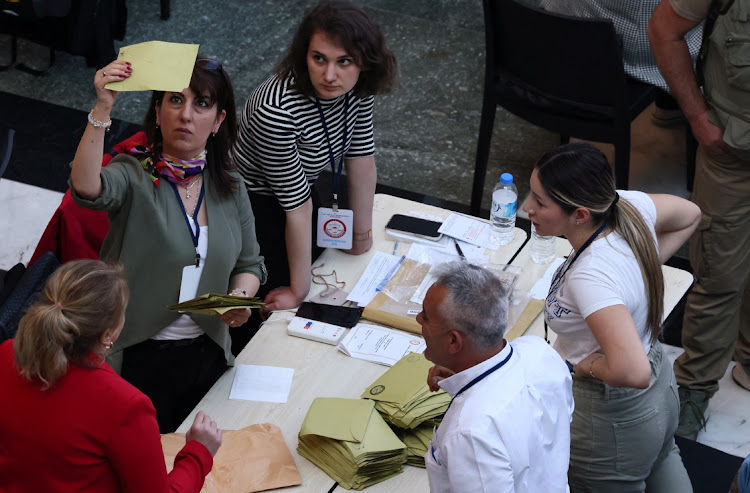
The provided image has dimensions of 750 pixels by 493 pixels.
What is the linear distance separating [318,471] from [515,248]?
3.98 ft

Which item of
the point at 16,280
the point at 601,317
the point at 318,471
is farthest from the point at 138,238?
the point at 601,317

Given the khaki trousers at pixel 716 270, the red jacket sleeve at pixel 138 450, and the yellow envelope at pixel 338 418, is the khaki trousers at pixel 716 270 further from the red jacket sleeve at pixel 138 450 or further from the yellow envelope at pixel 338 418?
the red jacket sleeve at pixel 138 450

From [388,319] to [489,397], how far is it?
37.5 inches

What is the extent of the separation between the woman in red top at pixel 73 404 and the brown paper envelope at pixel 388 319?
1.06m

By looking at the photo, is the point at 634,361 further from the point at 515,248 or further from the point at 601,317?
the point at 515,248

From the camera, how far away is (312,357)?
2.67 meters

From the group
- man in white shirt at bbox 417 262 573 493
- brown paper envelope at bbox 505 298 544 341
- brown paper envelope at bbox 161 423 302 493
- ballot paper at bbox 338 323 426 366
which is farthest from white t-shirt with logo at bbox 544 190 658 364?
brown paper envelope at bbox 161 423 302 493

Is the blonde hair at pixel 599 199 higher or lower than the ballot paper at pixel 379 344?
higher

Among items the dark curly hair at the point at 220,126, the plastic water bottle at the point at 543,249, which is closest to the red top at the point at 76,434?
the dark curly hair at the point at 220,126

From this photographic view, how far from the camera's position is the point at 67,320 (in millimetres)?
1752

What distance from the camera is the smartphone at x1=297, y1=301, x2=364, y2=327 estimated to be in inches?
109

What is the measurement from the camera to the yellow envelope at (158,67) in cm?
217

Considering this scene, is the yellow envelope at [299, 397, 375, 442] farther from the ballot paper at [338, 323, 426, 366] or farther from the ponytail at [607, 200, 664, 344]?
the ponytail at [607, 200, 664, 344]

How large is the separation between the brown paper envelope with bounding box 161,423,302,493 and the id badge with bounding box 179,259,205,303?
1.29ft
